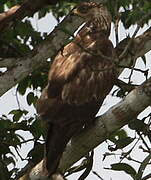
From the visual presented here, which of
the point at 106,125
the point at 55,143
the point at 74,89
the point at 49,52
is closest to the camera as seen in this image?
the point at 106,125

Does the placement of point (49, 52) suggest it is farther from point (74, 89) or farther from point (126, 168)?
point (126, 168)

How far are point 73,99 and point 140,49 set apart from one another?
0.52 metres

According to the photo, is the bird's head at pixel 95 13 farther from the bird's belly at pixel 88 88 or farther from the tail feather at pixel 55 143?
the tail feather at pixel 55 143

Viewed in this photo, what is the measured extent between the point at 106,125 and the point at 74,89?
2.17 ft

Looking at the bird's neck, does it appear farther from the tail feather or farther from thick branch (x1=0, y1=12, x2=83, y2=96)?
the tail feather

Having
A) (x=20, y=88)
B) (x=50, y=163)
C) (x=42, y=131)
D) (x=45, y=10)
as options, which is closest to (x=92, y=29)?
(x=45, y=10)

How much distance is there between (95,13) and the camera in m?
5.19

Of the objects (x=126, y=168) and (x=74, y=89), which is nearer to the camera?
(x=126, y=168)

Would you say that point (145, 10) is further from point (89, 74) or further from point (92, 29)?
point (92, 29)

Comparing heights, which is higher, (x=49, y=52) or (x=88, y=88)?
(x=49, y=52)

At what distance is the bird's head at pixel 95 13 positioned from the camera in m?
4.86

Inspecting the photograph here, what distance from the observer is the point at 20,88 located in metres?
5.04

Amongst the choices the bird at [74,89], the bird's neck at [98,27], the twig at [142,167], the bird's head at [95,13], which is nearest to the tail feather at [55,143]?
the bird at [74,89]

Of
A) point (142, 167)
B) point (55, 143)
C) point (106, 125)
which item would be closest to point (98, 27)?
point (55, 143)
